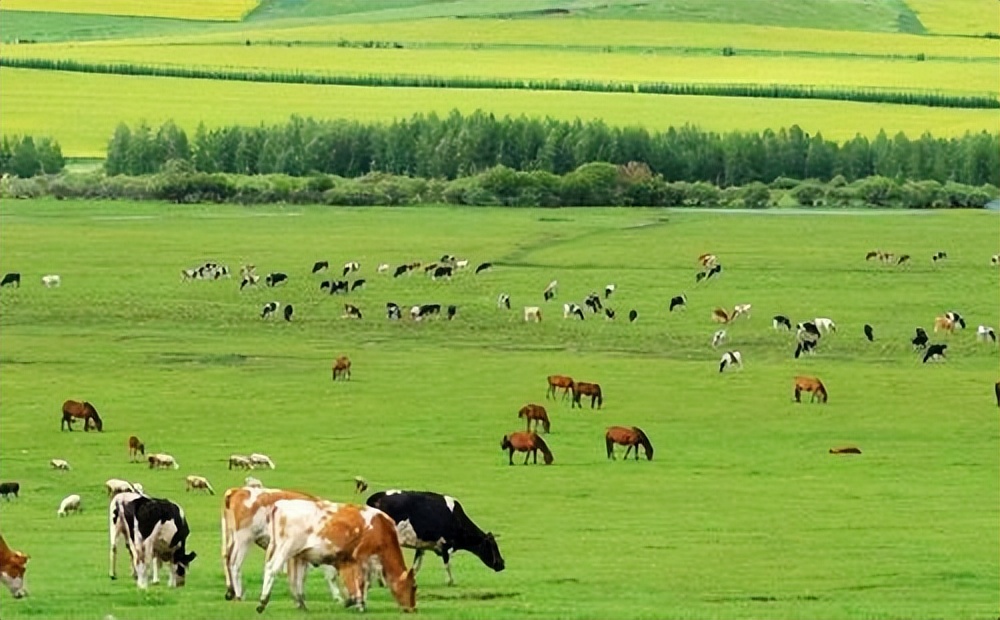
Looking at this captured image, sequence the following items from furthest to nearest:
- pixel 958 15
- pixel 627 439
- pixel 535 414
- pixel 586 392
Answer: pixel 958 15, pixel 586 392, pixel 535 414, pixel 627 439

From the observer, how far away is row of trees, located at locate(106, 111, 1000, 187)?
105938mm

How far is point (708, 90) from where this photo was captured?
130500 millimetres

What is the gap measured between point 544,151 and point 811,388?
229 feet

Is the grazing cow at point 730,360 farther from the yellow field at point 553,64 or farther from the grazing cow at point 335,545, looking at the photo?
the yellow field at point 553,64

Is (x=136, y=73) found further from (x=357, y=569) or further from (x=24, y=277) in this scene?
(x=357, y=569)

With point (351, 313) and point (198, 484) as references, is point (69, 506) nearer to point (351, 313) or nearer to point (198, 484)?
point (198, 484)

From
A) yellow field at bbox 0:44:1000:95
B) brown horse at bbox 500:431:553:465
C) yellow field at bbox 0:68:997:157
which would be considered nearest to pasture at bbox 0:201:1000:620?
brown horse at bbox 500:431:553:465

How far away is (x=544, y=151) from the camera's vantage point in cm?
10788

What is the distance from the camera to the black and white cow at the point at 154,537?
765 inches

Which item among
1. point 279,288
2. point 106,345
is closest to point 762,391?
point 106,345

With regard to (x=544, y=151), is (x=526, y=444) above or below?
above

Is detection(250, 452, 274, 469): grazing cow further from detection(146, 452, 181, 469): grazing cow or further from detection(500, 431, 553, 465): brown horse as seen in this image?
detection(500, 431, 553, 465): brown horse

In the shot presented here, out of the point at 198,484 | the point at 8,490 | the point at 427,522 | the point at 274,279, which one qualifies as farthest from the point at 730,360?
the point at 427,522

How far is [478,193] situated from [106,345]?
47133 mm
